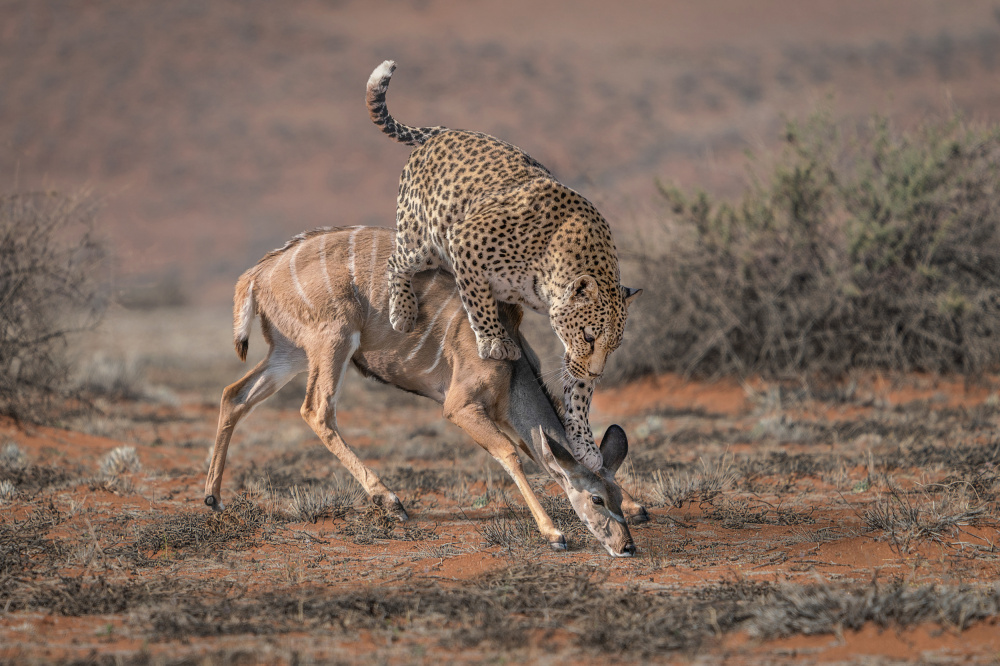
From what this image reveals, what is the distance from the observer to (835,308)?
13617 mm

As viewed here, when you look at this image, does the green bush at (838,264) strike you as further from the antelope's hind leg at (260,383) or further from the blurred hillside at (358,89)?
the blurred hillside at (358,89)

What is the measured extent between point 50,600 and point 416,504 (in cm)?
320

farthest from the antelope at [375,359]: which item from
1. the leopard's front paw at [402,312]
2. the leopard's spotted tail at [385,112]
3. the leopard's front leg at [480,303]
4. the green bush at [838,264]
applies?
the green bush at [838,264]

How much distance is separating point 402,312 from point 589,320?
70.1 inches

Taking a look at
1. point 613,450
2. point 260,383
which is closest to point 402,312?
point 260,383

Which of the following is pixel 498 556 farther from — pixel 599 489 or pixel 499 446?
pixel 499 446

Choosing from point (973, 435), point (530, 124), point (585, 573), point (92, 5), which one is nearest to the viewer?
point (585, 573)

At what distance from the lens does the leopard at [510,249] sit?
6.03 m

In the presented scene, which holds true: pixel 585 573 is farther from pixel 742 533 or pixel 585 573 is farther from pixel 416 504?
pixel 416 504

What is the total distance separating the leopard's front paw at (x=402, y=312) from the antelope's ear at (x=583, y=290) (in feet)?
5.40

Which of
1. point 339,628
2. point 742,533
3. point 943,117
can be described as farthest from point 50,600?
point 943,117

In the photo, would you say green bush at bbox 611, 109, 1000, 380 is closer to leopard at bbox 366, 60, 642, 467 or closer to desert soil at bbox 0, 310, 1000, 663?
desert soil at bbox 0, 310, 1000, 663

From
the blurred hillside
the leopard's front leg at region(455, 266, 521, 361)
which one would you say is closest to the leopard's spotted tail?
the leopard's front leg at region(455, 266, 521, 361)

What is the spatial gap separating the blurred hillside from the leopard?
37.0 meters
